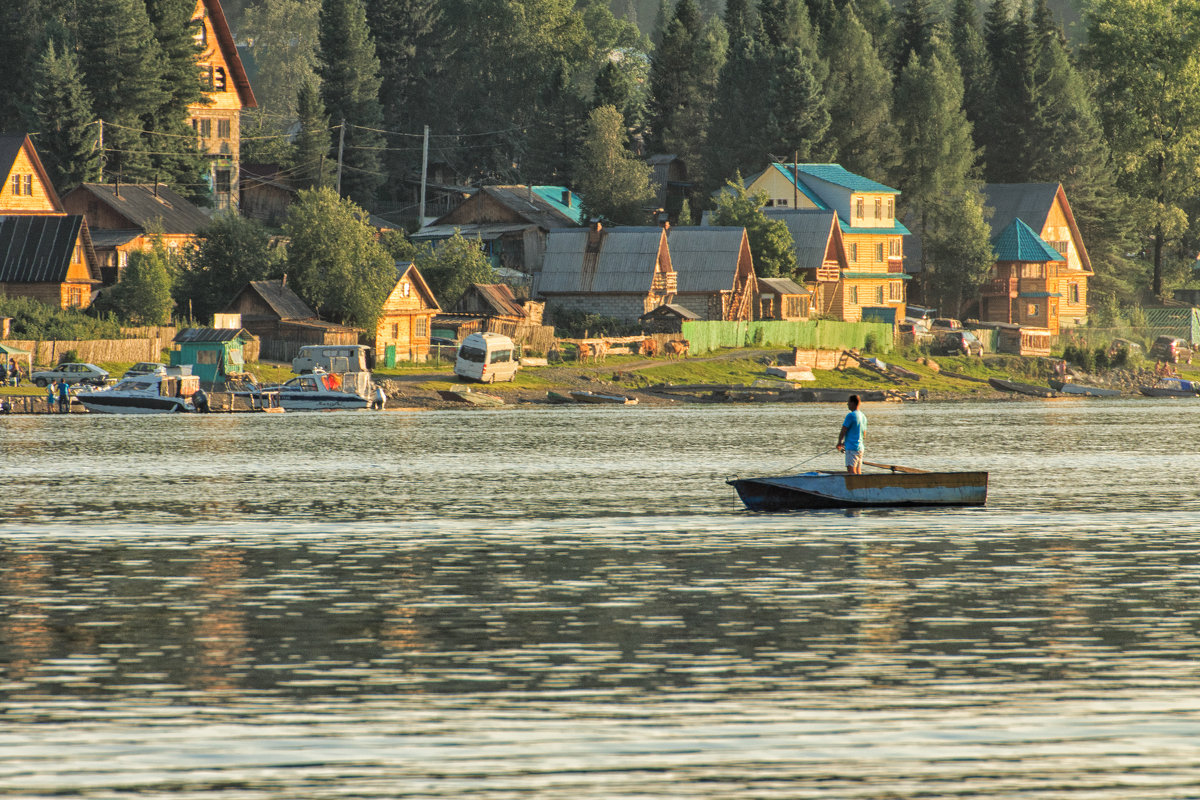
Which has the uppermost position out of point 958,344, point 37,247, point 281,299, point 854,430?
point 37,247

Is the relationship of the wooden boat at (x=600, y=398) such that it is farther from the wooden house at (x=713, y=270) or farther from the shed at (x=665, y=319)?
the wooden house at (x=713, y=270)

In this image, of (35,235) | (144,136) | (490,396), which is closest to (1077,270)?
(490,396)

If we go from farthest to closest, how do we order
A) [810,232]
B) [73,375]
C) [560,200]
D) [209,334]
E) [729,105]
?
[729,105], [560,200], [810,232], [209,334], [73,375]

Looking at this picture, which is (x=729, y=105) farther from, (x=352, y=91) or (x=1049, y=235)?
(x=352, y=91)

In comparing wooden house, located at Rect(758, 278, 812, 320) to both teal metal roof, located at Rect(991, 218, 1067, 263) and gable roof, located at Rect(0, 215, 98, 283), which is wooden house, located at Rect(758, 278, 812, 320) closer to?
teal metal roof, located at Rect(991, 218, 1067, 263)

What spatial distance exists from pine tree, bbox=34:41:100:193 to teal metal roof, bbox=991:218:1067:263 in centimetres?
7458

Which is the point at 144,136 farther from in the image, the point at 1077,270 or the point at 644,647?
the point at 644,647

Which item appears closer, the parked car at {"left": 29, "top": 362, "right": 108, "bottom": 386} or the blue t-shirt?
the blue t-shirt

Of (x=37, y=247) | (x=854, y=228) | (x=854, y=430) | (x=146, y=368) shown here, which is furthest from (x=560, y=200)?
(x=854, y=430)

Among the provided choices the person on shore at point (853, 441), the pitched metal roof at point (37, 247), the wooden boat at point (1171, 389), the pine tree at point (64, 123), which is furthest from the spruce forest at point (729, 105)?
the person on shore at point (853, 441)

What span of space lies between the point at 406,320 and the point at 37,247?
913 inches

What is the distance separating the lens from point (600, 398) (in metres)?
101

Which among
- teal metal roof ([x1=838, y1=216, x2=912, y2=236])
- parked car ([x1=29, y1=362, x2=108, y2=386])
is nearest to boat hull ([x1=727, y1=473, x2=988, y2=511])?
parked car ([x1=29, y1=362, x2=108, y2=386])

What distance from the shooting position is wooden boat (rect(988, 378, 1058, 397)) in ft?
402
